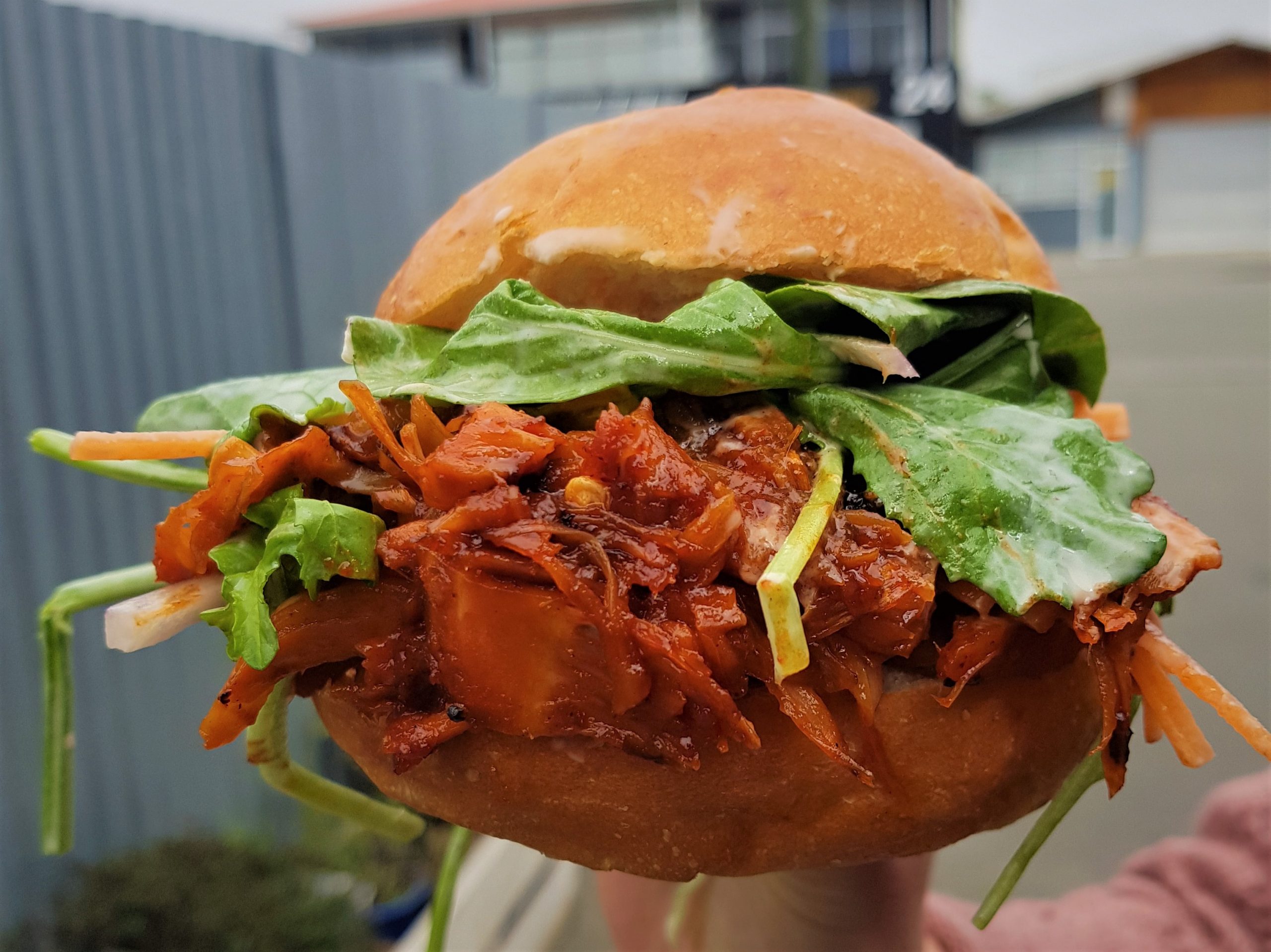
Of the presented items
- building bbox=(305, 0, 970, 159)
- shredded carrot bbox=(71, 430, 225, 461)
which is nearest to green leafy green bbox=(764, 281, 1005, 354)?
shredded carrot bbox=(71, 430, 225, 461)

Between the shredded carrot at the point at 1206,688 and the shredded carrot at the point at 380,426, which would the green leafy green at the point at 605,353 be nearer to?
the shredded carrot at the point at 380,426

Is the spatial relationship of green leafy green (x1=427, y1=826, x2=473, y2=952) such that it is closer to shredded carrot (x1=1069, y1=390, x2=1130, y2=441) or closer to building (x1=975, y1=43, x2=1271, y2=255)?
shredded carrot (x1=1069, y1=390, x2=1130, y2=441)

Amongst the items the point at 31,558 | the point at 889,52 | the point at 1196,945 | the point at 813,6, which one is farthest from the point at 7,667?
the point at 889,52

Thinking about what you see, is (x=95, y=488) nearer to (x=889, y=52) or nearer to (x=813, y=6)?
(x=813, y=6)

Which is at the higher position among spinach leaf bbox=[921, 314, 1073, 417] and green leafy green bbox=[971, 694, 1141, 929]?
spinach leaf bbox=[921, 314, 1073, 417]

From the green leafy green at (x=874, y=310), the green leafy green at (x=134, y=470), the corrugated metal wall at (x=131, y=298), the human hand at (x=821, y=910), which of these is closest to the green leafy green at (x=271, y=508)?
the green leafy green at (x=134, y=470)

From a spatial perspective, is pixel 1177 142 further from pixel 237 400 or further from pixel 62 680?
pixel 62 680
